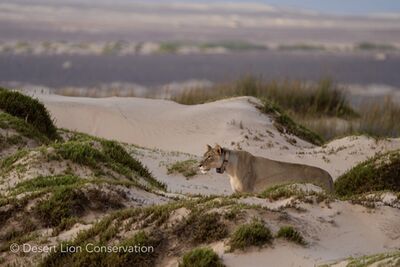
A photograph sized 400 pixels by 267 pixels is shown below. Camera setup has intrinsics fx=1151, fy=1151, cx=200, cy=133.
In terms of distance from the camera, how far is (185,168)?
19531 mm

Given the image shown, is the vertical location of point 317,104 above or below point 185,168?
below

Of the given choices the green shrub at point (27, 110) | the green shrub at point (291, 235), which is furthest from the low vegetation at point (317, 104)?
the green shrub at point (291, 235)

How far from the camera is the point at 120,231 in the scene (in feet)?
37.9

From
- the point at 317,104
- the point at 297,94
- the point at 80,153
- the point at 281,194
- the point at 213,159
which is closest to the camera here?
the point at 281,194

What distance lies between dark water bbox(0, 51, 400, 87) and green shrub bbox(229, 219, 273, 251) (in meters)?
38.0

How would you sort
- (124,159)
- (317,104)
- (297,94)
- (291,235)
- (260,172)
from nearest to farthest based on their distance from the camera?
(291,235)
(260,172)
(124,159)
(317,104)
(297,94)

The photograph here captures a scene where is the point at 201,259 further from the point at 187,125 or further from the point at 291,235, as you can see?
the point at 187,125

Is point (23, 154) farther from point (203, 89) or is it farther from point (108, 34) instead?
point (108, 34)

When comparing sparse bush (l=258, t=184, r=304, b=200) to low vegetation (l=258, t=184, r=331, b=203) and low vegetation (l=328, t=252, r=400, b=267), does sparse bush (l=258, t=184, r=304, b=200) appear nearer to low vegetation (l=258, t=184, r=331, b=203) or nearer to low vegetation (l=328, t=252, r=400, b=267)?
low vegetation (l=258, t=184, r=331, b=203)

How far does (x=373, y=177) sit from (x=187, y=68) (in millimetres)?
56406

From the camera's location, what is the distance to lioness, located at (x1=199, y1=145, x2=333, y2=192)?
15.9m

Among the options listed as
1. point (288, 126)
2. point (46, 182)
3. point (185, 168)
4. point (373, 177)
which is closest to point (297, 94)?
point (288, 126)

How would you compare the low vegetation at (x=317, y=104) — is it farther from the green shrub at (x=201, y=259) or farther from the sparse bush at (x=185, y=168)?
the green shrub at (x=201, y=259)

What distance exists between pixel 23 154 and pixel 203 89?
16267mm
